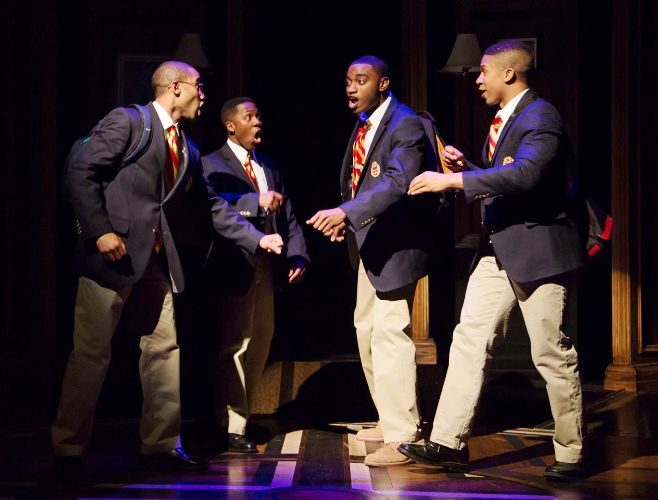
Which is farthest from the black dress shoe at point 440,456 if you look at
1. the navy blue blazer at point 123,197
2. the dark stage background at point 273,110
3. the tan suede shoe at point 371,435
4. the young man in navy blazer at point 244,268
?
the dark stage background at point 273,110

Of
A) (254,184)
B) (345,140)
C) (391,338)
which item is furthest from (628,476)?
(345,140)

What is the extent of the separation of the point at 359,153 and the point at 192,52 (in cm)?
206

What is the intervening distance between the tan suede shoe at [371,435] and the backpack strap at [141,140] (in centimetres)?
162

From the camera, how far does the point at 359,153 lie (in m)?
4.32

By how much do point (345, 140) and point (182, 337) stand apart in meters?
1.87

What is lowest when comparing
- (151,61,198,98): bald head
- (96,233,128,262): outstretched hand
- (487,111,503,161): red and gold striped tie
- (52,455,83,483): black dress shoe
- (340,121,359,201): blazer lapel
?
(52,455,83,483): black dress shoe

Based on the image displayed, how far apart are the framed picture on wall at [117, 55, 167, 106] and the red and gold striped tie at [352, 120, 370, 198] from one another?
2275 millimetres

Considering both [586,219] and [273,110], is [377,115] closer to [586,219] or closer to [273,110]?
[586,219]

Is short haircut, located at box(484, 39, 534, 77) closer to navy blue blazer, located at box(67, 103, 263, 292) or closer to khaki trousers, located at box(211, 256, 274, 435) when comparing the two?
navy blue blazer, located at box(67, 103, 263, 292)

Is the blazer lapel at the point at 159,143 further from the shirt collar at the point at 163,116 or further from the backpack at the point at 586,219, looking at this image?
the backpack at the point at 586,219

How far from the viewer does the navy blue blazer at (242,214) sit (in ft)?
14.7

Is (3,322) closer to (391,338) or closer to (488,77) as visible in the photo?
(391,338)

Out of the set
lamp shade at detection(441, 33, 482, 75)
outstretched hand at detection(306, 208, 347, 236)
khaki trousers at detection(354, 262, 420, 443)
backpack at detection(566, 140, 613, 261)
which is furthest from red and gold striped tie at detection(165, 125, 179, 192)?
lamp shade at detection(441, 33, 482, 75)

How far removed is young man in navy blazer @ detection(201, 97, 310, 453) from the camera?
4.46m
